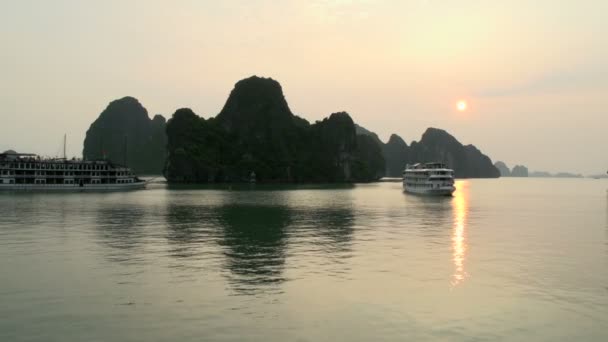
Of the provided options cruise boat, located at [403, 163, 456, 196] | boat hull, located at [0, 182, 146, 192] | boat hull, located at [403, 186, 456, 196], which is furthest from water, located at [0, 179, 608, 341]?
boat hull, located at [0, 182, 146, 192]

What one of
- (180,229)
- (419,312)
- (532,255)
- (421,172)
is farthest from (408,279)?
(421,172)

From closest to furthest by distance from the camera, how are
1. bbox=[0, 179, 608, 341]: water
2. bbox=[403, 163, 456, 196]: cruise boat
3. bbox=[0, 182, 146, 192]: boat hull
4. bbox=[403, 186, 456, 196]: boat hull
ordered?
bbox=[0, 179, 608, 341]: water < bbox=[403, 186, 456, 196]: boat hull < bbox=[403, 163, 456, 196]: cruise boat < bbox=[0, 182, 146, 192]: boat hull

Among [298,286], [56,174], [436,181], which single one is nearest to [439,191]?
[436,181]

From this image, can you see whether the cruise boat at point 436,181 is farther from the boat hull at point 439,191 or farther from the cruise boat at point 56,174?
the cruise boat at point 56,174

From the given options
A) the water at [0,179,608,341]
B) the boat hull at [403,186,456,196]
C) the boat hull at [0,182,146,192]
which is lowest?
the water at [0,179,608,341]

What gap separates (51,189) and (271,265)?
449 feet

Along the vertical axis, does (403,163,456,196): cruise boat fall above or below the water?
above

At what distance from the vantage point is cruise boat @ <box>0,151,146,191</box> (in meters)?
140

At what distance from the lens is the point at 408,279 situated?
2556 cm

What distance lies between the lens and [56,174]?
146m

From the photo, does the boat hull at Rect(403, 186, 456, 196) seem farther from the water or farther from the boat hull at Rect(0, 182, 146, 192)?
the boat hull at Rect(0, 182, 146, 192)

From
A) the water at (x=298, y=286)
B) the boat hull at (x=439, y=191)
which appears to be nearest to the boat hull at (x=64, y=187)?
the boat hull at (x=439, y=191)

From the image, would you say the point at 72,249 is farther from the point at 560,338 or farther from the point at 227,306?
the point at 560,338

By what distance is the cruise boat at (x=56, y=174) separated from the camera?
140125 mm
